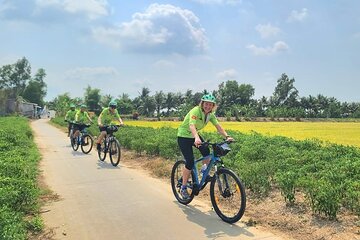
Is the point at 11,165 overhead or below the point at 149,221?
overhead

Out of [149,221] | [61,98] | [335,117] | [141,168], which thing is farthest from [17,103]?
[149,221]

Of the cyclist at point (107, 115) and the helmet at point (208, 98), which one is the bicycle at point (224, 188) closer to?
the helmet at point (208, 98)

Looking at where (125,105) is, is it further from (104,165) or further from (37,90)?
(104,165)

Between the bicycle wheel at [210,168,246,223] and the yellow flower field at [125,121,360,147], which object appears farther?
the yellow flower field at [125,121,360,147]

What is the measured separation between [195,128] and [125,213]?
75.4 inches

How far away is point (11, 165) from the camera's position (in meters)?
8.61

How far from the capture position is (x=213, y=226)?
6.14m

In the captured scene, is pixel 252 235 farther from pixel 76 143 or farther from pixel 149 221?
pixel 76 143

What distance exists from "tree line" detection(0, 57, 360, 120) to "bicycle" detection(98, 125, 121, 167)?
71.2 meters

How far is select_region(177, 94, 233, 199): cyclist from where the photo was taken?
6828mm

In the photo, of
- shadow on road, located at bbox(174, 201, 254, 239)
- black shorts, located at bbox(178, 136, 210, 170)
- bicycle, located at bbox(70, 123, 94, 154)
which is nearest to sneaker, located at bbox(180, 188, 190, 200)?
shadow on road, located at bbox(174, 201, 254, 239)

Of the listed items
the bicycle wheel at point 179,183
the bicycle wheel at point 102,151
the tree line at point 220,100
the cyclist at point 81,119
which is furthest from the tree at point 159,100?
the bicycle wheel at point 179,183

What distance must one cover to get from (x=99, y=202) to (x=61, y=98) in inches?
3583

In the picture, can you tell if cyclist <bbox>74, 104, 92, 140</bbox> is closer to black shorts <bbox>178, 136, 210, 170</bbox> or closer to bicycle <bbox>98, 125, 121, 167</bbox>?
bicycle <bbox>98, 125, 121, 167</bbox>
